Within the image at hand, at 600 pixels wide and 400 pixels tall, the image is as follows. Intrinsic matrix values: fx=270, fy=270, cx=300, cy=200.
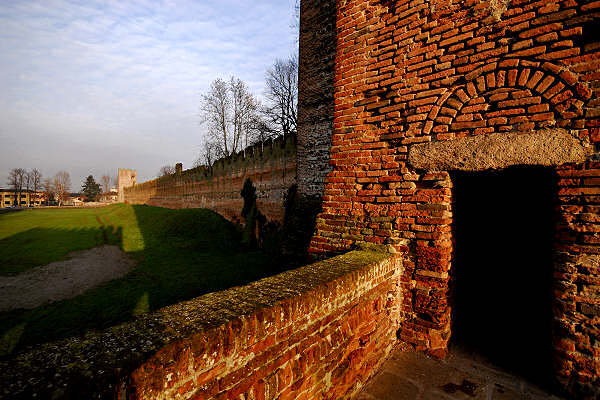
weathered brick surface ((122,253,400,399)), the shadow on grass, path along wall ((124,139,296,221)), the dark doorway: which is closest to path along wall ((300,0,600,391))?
weathered brick surface ((122,253,400,399))

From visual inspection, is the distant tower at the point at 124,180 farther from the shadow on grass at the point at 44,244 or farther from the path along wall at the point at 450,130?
the path along wall at the point at 450,130

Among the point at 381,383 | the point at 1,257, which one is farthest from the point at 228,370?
the point at 1,257

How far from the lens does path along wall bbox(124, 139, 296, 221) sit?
12258mm

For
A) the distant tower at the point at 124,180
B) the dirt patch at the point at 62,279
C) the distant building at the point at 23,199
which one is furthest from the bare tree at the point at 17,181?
the dirt patch at the point at 62,279

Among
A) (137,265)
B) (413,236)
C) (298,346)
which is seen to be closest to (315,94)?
(413,236)

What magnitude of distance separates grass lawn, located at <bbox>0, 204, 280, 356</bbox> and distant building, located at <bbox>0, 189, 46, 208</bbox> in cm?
7587

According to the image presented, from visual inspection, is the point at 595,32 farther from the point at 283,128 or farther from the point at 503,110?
the point at 283,128

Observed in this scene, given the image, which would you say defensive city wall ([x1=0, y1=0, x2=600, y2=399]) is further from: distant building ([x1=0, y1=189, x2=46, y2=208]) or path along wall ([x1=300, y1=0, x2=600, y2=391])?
distant building ([x1=0, y1=189, x2=46, y2=208])

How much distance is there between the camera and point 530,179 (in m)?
3.96

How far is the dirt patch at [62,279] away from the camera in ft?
A: 24.0

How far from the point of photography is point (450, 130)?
2.84 m

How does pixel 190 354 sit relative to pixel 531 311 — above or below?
above

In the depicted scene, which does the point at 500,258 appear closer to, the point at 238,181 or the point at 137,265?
the point at 137,265

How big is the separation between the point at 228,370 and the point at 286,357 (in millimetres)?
442
